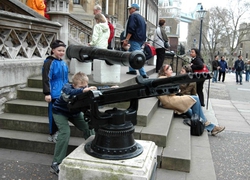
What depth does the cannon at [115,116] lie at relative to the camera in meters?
2.29

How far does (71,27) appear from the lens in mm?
8812

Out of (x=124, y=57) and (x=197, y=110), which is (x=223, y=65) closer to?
(x=197, y=110)

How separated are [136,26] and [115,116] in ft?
16.9

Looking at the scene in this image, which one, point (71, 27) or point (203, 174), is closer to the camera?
point (203, 174)

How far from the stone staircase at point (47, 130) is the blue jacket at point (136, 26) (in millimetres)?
1831

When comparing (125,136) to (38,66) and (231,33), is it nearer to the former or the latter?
(38,66)

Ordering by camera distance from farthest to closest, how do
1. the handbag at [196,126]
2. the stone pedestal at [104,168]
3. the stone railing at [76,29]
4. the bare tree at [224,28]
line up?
1. the bare tree at [224,28]
2. the stone railing at [76,29]
3. the handbag at [196,126]
4. the stone pedestal at [104,168]

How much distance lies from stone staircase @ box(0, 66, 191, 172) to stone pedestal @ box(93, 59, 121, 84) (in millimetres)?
191

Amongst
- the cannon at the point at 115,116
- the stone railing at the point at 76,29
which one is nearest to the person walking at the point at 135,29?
the stone railing at the point at 76,29

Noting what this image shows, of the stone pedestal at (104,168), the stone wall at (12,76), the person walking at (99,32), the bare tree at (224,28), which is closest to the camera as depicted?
the stone pedestal at (104,168)

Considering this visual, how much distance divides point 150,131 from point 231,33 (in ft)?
199

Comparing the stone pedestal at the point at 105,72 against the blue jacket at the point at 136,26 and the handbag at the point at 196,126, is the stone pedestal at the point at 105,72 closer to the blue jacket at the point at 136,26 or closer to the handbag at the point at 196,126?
the blue jacket at the point at 136,26

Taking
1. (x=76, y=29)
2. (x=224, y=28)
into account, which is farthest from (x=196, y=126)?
(x=224, y=28)

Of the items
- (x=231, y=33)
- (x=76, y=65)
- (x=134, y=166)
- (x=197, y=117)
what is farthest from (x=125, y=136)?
(x=231, y=33)
